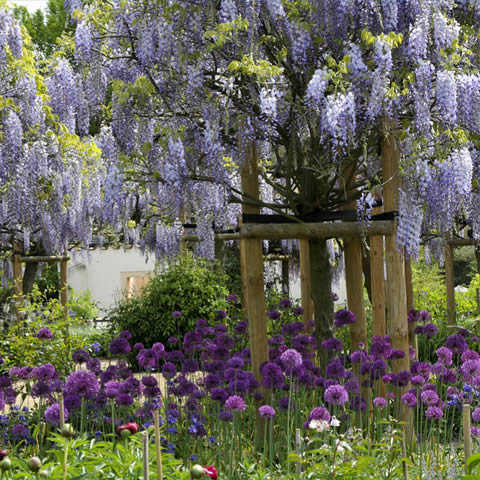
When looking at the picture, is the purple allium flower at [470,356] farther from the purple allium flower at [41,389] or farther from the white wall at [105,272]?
the white wall at [105,272]

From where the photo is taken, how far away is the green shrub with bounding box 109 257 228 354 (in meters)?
9.39

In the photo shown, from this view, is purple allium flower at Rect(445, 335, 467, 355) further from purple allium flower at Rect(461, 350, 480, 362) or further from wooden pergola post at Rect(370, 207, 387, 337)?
wooden pergola post at Rect(370, 207, 387, 337)

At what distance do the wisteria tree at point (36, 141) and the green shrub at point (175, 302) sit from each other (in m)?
1.46

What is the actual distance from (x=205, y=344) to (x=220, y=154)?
4.03 ft

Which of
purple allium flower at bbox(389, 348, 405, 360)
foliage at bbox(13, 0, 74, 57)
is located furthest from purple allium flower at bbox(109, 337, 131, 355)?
foliage at bbox(13, 0, 74, 57)

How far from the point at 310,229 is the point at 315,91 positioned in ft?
2.92

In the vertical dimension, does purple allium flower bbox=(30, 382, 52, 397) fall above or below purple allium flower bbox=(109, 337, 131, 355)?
below

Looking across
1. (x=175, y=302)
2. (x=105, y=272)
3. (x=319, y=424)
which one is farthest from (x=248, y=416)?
(x=105, y=272)

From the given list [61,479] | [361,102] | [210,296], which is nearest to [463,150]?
[361,102]

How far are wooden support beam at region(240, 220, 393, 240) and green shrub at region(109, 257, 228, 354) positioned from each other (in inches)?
189

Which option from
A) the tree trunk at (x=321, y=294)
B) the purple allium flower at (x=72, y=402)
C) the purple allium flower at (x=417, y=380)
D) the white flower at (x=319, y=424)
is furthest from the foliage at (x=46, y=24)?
the white flower at (x=319, y=424)

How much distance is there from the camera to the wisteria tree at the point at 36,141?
6660 millimetres

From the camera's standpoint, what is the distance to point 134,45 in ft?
15.6

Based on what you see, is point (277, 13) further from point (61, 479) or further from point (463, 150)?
point (61, 479)
